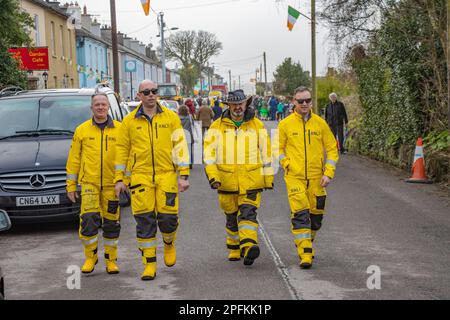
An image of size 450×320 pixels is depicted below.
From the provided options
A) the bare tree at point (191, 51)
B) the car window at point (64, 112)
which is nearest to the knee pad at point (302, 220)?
the car window at point (64, 112)

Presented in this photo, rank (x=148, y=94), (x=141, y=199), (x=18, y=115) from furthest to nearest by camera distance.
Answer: (x=18, y=115)
(x=148, y=94)
(x=141, y=199)

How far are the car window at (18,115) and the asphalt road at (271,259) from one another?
5.00 feet

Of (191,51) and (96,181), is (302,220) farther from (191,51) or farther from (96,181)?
(191,51)

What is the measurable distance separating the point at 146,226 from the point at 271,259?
5.23 feet

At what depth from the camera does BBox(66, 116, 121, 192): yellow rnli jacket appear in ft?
26.2

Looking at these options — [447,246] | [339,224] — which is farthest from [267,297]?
[339,224]

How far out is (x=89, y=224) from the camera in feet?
25.8

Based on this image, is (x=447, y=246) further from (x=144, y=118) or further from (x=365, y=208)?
(x=144, y=118)

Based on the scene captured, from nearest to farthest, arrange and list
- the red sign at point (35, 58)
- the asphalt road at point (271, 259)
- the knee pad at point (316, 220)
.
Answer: the asphalt road at point (271, 259), the knee pad at point (316, 220), the red sign at point (35, 58)

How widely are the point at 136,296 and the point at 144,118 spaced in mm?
1784

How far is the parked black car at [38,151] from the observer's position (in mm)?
10367

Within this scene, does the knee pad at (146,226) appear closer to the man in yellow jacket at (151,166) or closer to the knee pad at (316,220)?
the man in yellow jacket at (151,166)

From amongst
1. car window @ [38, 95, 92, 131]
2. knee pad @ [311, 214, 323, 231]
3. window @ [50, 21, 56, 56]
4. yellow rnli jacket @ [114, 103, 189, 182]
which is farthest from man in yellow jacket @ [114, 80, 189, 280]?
window @ [50, 21, 56, 56]

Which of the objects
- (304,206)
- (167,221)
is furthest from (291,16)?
(167,221)
